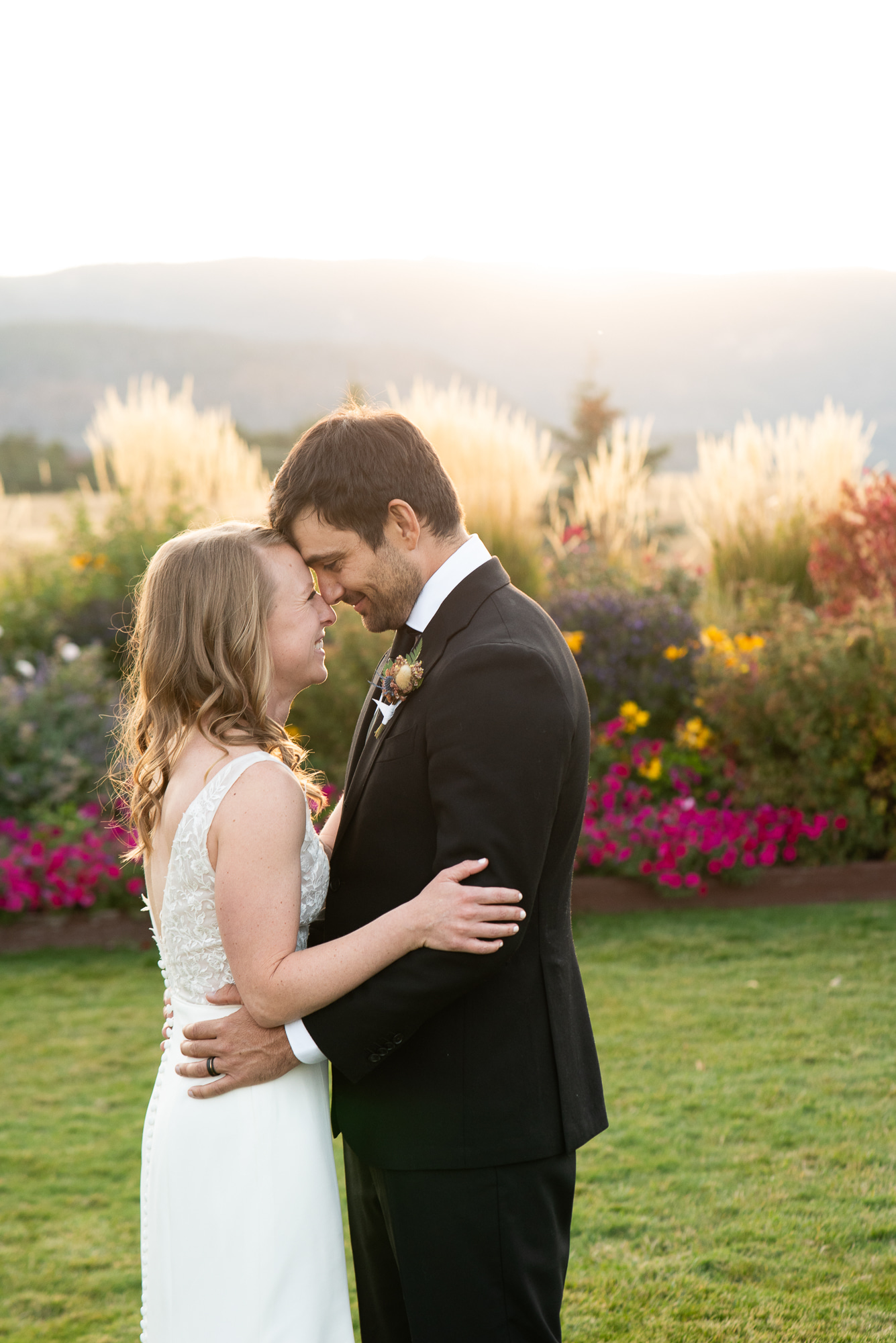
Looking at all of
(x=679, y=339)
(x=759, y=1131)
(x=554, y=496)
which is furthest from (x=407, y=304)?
(x=759, y=1131)

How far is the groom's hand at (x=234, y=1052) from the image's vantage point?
6.21ft

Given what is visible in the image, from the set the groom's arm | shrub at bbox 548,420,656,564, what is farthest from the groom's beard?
shrub at bbox 548,420,656,564

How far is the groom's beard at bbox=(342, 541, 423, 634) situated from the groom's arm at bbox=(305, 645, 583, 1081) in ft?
0.89

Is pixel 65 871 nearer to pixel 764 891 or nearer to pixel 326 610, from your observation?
pixel 764 891

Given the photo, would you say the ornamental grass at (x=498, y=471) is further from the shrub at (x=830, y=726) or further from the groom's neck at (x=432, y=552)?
the groom's neck at (x=432, y=552)

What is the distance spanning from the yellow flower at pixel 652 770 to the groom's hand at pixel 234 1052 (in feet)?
15.7

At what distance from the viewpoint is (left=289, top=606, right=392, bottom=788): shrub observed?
6.84 m

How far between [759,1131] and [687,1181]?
1.39 feet

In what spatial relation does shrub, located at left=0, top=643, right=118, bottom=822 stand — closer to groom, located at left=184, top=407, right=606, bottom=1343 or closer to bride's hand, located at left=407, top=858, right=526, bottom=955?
groom, located at left=184, top=407, right=606, bottom=1343

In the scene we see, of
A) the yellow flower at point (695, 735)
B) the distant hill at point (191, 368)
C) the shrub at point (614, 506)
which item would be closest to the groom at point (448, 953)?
the yellow flower at point (695, 735)

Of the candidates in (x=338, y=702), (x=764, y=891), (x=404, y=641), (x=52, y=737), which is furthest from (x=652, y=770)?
(x=404, y=641)

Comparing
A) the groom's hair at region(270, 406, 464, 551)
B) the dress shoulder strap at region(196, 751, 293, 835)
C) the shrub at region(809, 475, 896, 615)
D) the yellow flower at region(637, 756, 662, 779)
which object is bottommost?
the yellow flower at region(637, 756, 662, 779)

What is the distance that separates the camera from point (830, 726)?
20.5 ft

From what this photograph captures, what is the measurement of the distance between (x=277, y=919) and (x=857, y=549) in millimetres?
7699
